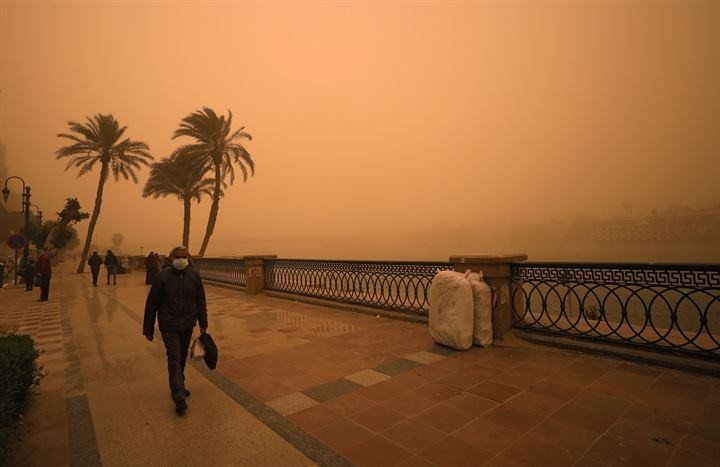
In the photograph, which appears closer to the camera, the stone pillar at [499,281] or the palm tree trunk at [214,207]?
the stone pillar at [499,281]

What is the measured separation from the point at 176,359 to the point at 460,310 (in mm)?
4055

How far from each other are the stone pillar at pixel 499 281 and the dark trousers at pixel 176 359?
4712 millimetres

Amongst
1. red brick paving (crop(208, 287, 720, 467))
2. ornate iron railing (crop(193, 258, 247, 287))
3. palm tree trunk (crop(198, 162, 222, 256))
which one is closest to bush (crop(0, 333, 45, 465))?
red brick paving (crop(208, 287, 720, 467))

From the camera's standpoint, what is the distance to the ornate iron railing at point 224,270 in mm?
15495

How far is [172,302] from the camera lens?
4199 mm

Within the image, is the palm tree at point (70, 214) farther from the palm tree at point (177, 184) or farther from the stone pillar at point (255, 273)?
the stone pillar at point (255, 273)

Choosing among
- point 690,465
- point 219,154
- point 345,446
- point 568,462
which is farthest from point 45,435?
point 219,154

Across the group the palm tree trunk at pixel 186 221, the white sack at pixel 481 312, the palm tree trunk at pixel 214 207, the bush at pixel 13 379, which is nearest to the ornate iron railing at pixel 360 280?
the white sack at pixel 481 312

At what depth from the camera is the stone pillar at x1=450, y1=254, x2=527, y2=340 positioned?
250 inches

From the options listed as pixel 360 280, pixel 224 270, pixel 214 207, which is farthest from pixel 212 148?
pixel 360 280

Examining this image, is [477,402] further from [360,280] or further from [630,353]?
[360,280]

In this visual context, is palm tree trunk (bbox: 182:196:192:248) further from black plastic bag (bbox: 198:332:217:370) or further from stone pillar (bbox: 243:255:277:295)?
black plastic bag (bbox: 198:332:217:370)

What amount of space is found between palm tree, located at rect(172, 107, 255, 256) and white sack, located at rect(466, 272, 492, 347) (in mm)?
24362

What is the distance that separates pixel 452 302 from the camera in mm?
5953
